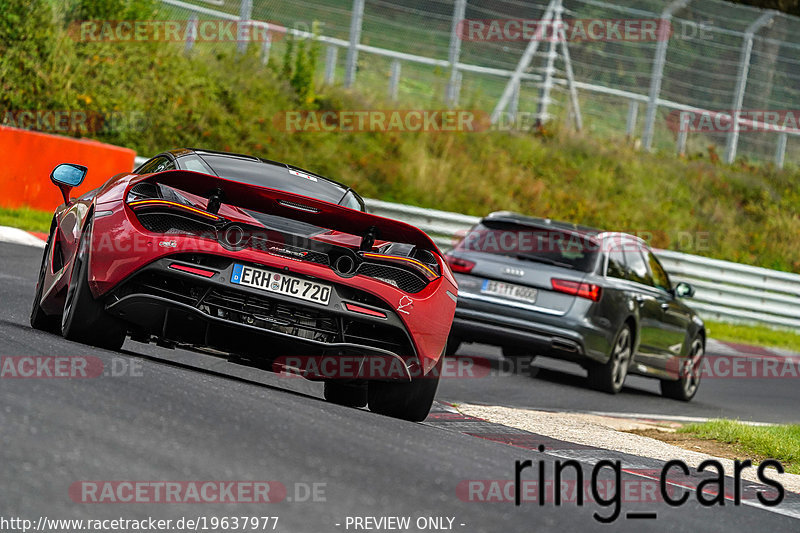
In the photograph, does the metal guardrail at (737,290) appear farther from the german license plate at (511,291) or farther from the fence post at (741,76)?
the german license plate at (511,291)

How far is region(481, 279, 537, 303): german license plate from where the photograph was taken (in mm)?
12867

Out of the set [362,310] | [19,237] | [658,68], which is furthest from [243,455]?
[658,68]

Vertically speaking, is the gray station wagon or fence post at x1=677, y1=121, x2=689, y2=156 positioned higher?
fence post at x1=677, y1=121, x2=689, y2=156

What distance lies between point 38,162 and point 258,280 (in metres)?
10.8

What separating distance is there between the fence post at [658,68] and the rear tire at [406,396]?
1920cm

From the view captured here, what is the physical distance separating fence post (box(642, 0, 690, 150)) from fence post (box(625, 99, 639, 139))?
22 centimetres

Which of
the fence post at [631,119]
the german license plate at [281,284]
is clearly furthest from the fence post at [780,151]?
the german license plate at [281,284]

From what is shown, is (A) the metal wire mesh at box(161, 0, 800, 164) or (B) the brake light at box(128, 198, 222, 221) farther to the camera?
(A) the metal wire mesh at box(161, 0, 800, 164)

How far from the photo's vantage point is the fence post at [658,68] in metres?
25.8

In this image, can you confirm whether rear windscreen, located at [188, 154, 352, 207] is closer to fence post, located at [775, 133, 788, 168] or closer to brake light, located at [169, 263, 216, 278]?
brake light, located at [169, 263, 216, 278]

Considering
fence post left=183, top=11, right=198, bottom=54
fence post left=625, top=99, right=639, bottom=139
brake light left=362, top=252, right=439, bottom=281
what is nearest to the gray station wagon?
brake light left=362, top=252, right=439, bottom=281

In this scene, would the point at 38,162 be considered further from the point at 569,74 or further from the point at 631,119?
the point at 631,119

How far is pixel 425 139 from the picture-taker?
26.1 metres

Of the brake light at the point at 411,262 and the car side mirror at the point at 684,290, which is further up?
the brake light at the point at 411,262
